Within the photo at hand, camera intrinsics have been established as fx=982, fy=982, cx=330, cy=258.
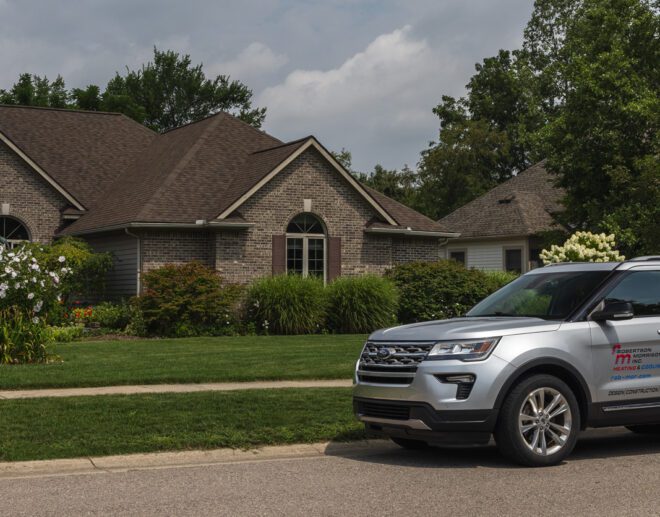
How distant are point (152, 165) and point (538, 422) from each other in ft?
80.5

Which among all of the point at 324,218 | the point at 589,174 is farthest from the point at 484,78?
the point at 324,218

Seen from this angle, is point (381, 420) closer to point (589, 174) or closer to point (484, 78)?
point (589, 174)

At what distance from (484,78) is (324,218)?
36.6m

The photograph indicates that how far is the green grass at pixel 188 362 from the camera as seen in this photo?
47.8ft

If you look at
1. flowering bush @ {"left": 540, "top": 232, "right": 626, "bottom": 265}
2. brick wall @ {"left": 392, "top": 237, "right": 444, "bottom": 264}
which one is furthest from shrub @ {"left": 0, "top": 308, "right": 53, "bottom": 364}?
A: brick wall @ {"left": 392, "top": 237, "right": 444, "bottom": 264}

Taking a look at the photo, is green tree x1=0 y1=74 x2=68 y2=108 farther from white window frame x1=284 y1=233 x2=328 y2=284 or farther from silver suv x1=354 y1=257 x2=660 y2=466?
silver suv x1=354 y1=257 x2=660 y2=466

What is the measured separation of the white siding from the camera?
128 ft

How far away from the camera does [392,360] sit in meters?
9.17

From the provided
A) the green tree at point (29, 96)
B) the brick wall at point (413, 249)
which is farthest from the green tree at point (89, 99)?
the brick wall at point (413, 249)

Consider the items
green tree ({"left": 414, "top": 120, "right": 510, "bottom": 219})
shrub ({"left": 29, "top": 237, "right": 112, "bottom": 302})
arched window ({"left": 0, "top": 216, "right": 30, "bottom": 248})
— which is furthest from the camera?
green tree ({"left": 414, "top": 120, "right": 510, "bottom": 219})

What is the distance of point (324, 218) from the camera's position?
28.7 m

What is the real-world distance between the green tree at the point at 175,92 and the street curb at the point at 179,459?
174 ft

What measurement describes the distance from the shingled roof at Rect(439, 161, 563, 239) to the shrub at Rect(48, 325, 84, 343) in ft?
66.1

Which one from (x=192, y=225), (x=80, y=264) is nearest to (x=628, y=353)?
(x=192, y=225)
